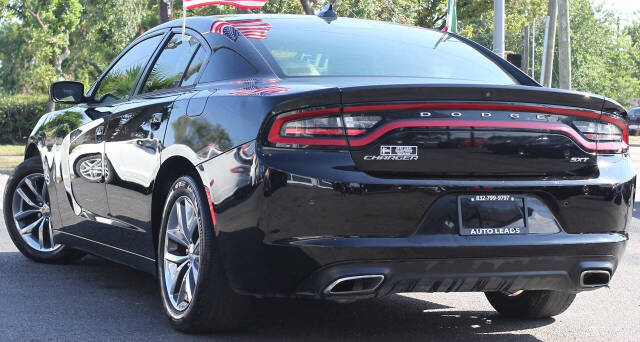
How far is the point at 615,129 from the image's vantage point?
4.64m

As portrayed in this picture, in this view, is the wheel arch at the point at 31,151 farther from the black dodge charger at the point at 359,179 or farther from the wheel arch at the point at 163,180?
the wheel arch at the point at 163,180

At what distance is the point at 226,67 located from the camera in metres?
5.04

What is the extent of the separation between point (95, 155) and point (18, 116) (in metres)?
29.0

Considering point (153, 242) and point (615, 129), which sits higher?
point (615, 129)

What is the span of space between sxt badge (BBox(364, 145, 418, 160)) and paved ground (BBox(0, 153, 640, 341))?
114 cm

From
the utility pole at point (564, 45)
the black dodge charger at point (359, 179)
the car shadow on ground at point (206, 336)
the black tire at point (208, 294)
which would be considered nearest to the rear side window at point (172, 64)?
the black dodge charger at point (359, 179)

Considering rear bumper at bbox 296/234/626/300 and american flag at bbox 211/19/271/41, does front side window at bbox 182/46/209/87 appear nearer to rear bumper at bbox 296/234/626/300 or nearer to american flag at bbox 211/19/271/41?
american flag at bbox 211/19/271/41

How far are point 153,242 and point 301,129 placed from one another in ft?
4.78

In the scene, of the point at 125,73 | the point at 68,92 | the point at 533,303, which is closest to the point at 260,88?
the point at 533,303

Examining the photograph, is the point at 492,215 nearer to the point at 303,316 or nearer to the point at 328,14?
the point at 303,316

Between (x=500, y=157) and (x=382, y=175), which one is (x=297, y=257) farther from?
(x=500, y=157)

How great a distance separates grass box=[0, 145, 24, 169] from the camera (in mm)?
20775

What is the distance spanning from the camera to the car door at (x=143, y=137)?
518cm

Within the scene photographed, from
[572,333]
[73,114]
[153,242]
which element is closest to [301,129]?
[153,242]
